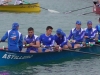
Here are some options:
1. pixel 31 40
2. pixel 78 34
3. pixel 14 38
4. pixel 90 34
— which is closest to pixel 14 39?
pixel 14 38

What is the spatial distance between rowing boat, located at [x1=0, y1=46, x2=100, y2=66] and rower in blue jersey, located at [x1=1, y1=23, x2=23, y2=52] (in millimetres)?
352

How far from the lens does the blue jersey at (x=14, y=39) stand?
14615mm

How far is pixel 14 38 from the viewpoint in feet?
47.9

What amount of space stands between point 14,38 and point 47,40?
5.75ft

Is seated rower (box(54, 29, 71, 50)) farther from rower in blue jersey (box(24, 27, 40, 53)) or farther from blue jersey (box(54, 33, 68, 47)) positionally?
rower in blue jersey (box(24, 27, 40, 53))

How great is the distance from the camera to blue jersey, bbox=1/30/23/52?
1461cm

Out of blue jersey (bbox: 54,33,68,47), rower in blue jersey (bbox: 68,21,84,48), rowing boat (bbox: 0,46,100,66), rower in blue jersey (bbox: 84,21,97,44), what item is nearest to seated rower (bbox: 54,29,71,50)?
blue jersey (bbox: 54,33,68,47)

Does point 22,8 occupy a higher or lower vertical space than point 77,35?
higher

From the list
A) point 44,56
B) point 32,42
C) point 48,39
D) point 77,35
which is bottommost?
point 44,56

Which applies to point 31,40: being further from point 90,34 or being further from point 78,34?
point 90,34

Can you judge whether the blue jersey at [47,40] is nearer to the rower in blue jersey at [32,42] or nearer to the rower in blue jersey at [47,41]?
the rower in blue jersey at [47,41]

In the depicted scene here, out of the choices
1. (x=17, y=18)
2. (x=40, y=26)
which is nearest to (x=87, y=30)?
(x=40, y=26)

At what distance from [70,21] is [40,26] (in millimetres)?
3165

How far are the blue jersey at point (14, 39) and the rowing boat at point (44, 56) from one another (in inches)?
13.7
